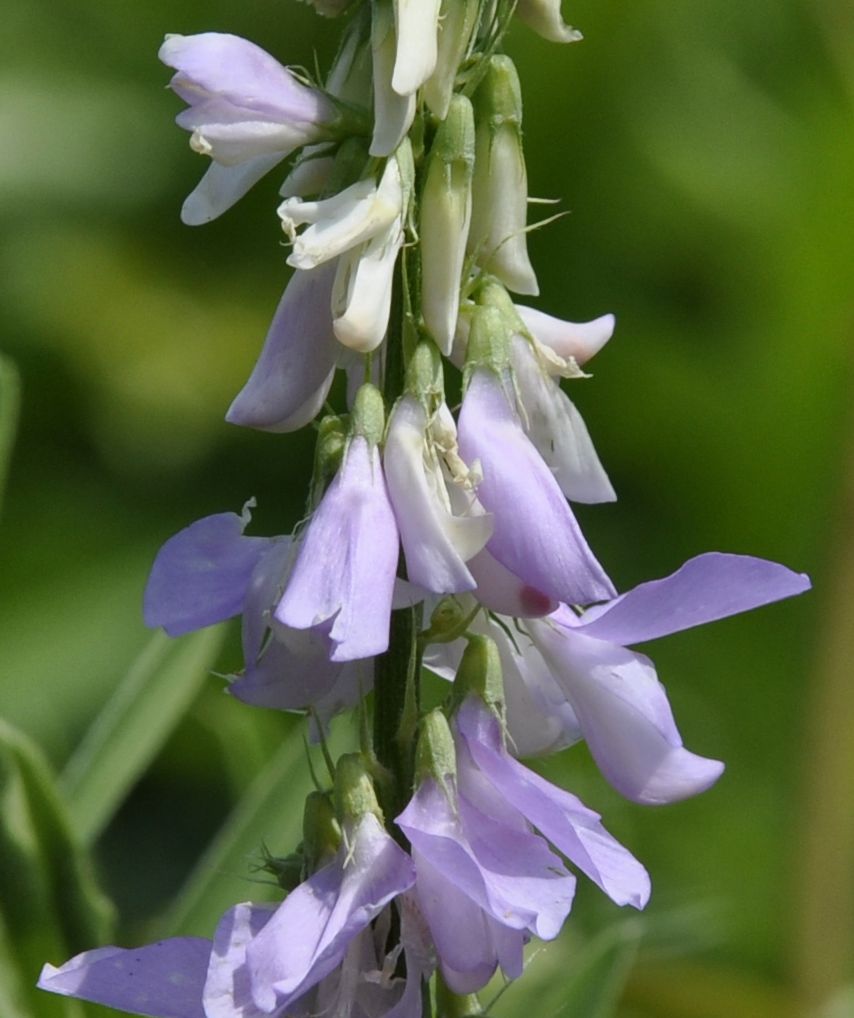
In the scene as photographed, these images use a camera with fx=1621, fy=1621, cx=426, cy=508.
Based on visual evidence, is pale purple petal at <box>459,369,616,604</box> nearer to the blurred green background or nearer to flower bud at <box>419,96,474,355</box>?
flower bud at <box>419,96,474,355</box>

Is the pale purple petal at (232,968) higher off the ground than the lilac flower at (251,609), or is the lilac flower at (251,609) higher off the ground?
the lilac flower at (251,609)

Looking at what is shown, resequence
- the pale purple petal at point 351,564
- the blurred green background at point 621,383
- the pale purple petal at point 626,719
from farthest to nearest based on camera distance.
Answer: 1. the blurred green background at point 621,383
2. the pale purple petal at point 626,719
3. the pale purple petal at point 351,564

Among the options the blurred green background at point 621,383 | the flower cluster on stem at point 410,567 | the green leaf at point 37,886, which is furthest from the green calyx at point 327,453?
Answer: the blurred green background at point 621,383

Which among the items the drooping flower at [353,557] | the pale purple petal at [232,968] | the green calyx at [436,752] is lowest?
the pale purple petal at [232,968]

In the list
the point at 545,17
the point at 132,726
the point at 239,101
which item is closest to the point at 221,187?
the point at 239,101

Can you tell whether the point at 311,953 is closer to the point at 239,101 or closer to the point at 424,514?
the point at 424,514

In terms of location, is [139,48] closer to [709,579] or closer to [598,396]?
[598,396]

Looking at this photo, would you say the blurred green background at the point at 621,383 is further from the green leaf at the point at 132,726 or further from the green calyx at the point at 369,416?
the green calyx at the point at 369,416

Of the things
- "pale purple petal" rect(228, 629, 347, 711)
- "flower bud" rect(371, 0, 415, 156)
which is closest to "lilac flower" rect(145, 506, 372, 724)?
"pale purple petal" rect(228, 629, 347, 711)
